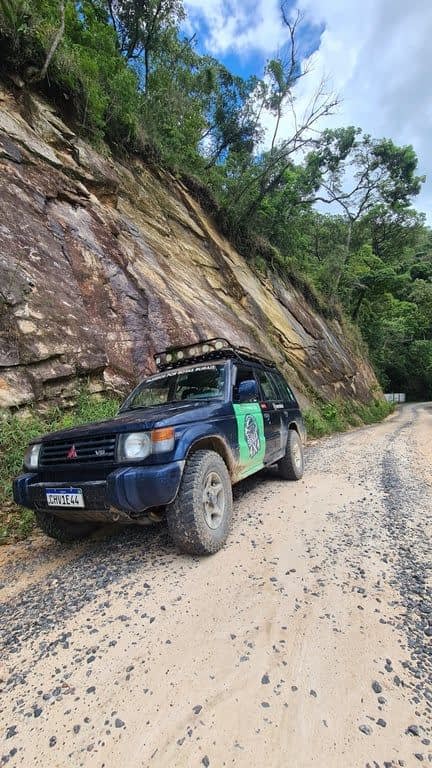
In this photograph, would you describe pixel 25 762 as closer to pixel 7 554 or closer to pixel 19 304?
pixel 7 554

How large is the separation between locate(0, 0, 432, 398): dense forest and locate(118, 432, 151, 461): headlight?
26.1 ft

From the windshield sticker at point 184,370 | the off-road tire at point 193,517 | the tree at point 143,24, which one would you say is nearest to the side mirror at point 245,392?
the windshield sticker at point 184,370

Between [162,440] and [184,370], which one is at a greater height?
[184,370]

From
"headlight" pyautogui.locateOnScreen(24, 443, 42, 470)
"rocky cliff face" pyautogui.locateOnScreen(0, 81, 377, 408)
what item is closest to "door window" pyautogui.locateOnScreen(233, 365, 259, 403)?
"headlight" pyautogui.locateOnScreen(24, 443, 42, 470)

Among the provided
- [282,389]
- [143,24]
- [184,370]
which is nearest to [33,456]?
[184,370]

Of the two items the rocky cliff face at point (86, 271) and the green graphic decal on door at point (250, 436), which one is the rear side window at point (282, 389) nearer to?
the green graphic decal on door at point (250, 436)

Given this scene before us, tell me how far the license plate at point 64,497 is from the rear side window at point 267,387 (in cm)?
284

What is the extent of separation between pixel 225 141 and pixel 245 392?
18193mm

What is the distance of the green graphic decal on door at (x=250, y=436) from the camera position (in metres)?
3.78

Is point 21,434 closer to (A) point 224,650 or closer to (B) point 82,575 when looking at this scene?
(B) point 82,575

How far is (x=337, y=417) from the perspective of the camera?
13602mm

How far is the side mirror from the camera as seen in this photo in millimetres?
3943

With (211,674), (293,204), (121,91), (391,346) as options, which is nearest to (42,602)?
(211,674)

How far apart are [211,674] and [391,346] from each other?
4057 cm
